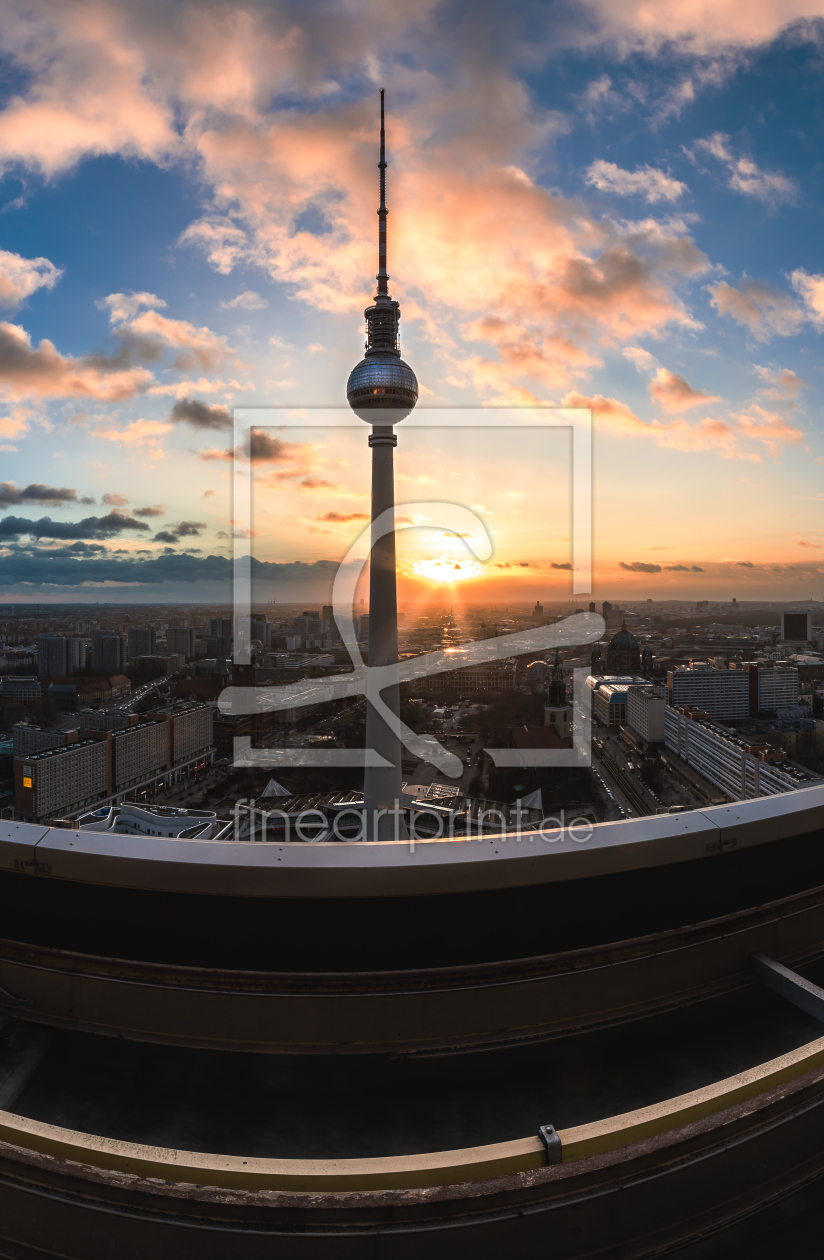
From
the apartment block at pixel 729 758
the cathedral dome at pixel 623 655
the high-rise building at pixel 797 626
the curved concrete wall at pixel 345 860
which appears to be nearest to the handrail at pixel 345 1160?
the curved concrete wall at pixel 345 860

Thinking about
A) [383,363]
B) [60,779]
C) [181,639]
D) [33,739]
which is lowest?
[60,779]

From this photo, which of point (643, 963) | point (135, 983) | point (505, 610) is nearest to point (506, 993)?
point (643, 963)

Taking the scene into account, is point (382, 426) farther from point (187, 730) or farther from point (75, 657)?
point (75, 657)

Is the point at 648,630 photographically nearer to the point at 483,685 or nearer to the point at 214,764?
the point at 483,685

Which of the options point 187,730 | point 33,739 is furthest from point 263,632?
point 33,739

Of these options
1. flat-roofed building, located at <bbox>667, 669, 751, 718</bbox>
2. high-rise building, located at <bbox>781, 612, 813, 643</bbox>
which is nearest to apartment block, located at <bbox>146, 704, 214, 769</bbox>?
flat-roofed building, located at <bbox>667, 669, 751, 718</bbox>

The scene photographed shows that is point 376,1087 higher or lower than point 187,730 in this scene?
higher

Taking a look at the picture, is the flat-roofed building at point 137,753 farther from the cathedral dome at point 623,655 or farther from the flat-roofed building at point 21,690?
the cathedral dome at point 623,655

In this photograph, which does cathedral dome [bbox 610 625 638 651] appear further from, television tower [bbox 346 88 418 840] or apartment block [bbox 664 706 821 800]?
television tower [bbox 346 88 418 840]
